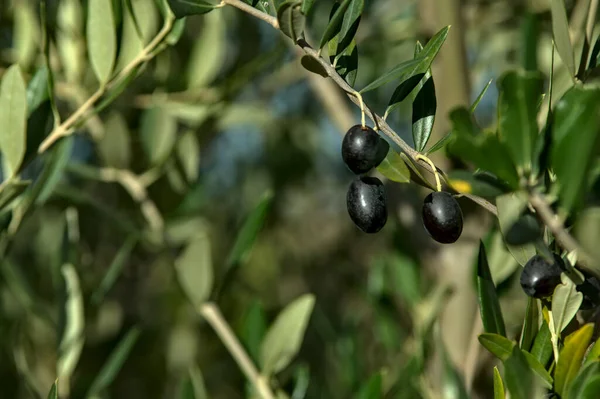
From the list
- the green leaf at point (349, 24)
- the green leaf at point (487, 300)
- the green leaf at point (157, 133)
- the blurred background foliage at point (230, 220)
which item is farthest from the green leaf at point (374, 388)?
the green leaf at point (157, 133)

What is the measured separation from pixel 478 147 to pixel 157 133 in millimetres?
540

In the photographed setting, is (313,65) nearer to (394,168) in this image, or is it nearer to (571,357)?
(394,168)

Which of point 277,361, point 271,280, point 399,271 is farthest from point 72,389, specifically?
point 271,280

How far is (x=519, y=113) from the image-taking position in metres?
0.32

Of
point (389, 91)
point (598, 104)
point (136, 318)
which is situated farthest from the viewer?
point (389, 91)

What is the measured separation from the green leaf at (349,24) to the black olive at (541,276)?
145 mm

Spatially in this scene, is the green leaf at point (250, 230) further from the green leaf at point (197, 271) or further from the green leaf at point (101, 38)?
the green leaf at point (101, 38)

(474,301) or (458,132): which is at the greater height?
(458,132)

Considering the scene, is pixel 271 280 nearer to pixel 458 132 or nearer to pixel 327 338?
pixel 327 338

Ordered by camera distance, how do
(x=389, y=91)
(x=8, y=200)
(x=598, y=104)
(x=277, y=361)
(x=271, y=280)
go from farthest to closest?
(x=271, y=280) < (x=389, y=91) < (x=277, y=361) < (x=8, y=200) < (x=598, y=104)

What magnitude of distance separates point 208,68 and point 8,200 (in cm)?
35

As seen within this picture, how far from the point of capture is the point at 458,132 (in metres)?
0.31

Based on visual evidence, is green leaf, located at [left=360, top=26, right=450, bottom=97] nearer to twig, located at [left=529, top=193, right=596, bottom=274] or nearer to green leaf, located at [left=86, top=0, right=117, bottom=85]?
twig, located at [left=529, top=193, right=596, bottom=274]

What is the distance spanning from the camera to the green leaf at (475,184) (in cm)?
33
